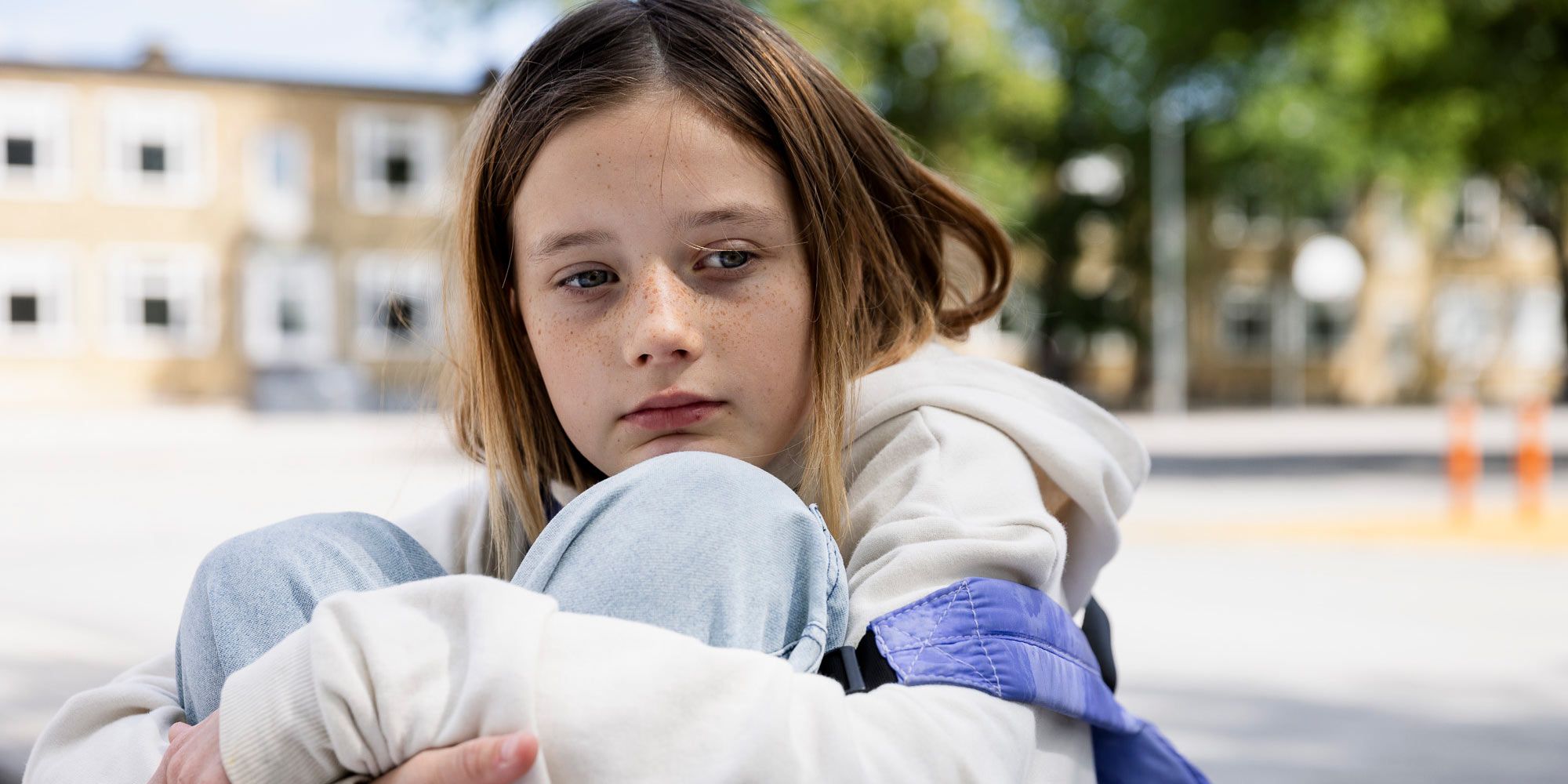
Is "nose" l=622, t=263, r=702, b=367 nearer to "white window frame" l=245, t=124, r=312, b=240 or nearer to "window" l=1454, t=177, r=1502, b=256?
"white window frame" l=245, t=124, r=312, b=240

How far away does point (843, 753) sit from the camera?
39.4 inches

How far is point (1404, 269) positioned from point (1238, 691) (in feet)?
120

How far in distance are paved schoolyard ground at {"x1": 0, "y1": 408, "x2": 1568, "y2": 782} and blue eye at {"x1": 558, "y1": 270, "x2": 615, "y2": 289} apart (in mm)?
402

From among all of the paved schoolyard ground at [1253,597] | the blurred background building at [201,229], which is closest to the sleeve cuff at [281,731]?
the paved schoolyard ground at [1253,597]

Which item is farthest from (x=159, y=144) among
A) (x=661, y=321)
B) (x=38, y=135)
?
(x=661, y=321)

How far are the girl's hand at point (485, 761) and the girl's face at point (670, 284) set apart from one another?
488mm

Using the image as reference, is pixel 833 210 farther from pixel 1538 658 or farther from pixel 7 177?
pixel 7 177

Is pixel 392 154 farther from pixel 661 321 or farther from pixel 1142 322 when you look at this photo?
pixel 661 321

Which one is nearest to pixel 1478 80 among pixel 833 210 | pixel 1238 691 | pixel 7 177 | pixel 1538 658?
pixel 1538 658

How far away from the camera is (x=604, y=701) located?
3.14 ft

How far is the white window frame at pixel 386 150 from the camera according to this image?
32.6 m

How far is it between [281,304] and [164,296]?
2275mm

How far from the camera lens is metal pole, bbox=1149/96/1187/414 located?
30.6 meters

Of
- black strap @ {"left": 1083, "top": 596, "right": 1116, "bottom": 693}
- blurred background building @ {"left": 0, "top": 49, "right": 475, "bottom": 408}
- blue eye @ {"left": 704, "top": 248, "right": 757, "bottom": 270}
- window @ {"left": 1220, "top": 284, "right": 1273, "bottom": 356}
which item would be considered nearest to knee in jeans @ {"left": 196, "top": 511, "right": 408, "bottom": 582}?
blue eye @ {"left": 704, "top": 248, "right": 757, "bottom": 270}
